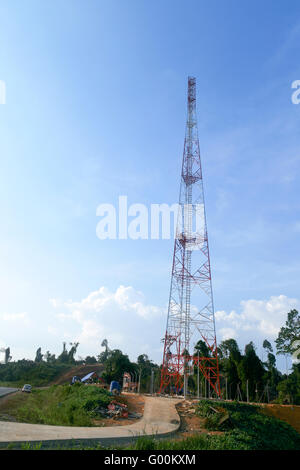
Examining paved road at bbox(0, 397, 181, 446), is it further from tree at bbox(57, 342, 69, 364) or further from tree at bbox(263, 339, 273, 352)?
tree at bbox(57, 342, 69, 364)

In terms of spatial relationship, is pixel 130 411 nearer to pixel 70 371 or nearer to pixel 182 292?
pixel 182 292

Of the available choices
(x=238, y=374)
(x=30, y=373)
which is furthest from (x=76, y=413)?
(x=30, y=373)

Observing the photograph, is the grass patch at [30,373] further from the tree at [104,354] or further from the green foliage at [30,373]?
the tree at [104,354]

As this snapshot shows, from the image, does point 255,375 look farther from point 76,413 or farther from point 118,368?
point 76,413

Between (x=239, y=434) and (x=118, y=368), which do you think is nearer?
(x=239, y=434)

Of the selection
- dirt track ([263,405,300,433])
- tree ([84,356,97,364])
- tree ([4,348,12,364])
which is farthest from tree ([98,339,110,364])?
dirt track ([263,405,300,433])

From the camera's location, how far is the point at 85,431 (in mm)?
11820

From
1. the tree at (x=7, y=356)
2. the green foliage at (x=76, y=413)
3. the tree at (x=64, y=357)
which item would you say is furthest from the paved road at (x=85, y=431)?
the tree at (x=7, y=356)

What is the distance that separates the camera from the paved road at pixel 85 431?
380 inches

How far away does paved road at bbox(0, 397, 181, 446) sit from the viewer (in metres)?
9.64
